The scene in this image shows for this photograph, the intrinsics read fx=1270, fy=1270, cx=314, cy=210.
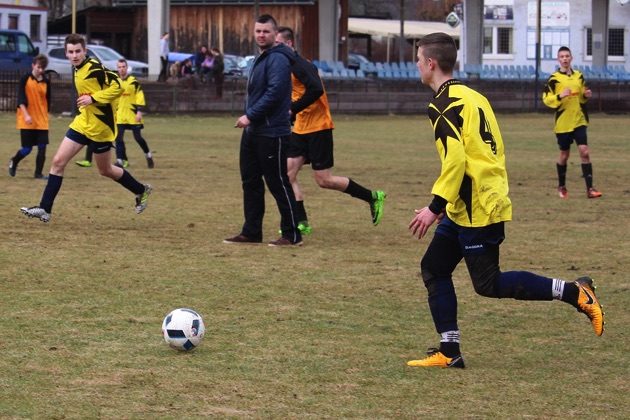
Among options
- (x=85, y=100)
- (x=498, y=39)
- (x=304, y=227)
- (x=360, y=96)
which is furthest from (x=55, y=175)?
(x=498, y=39)

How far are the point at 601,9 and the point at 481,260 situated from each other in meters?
51.5

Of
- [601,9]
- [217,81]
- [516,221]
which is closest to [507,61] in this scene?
[601,9]

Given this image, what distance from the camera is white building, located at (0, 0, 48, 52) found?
181ft

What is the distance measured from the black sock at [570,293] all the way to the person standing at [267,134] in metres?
4.74

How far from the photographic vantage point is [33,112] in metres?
18.9

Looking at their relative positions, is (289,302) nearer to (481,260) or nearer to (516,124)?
(481,260)

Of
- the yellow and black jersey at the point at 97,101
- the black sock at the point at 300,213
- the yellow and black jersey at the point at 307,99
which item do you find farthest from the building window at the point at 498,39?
the yellow and black jersey at the point at 307,99

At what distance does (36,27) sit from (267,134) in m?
47.0

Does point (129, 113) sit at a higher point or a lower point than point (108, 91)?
lower

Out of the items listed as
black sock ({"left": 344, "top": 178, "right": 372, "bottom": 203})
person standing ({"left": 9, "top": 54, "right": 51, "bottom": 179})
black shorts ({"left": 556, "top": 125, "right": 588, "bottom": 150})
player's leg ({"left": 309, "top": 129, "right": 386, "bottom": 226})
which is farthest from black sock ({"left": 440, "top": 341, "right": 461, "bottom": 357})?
person standing ({"left": 9, "top": 54, "right": 51, "bottom": 179})

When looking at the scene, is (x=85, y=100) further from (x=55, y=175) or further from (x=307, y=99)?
(x=307, y=99)

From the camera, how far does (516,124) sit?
3697cm

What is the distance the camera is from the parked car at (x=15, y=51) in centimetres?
4472

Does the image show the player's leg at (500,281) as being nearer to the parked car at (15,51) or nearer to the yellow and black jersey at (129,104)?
the yellow and black jersey at (129,104)
